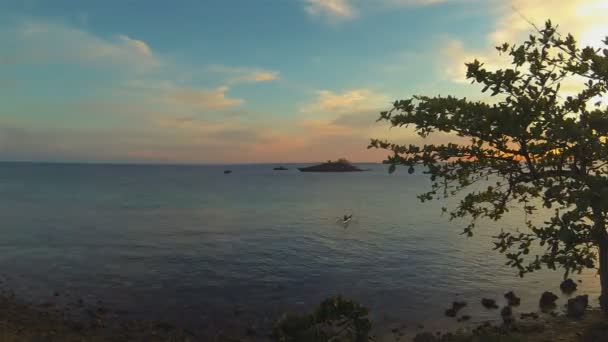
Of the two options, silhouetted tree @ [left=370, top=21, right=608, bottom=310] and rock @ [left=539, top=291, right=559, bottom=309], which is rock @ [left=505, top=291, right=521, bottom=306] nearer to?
rock @ [left=539, top=291, right=559, bottom=309]

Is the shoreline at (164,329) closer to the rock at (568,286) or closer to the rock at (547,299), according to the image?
the rock at (547,299)

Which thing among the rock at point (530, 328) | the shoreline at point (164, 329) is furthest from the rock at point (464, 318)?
the rock at point (530, 328)

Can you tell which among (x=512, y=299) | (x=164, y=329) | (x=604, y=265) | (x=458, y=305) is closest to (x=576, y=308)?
(x=512, y=299)

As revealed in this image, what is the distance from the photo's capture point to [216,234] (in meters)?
52.3

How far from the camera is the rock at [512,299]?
85.8 ft

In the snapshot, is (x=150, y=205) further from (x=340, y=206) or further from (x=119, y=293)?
(x=119, y=293)

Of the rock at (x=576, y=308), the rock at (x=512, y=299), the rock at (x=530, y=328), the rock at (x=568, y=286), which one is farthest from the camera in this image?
the rock at (x=568, y=286)

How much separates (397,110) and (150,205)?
283 feet

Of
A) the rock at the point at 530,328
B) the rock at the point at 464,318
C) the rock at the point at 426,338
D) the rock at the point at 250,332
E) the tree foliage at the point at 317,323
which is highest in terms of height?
the tree foliage at the point at 317,323

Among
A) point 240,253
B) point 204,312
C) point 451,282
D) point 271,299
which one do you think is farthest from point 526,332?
point 240,253

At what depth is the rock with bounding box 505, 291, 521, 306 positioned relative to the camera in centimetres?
2616

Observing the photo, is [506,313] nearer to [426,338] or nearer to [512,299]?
[512,299]

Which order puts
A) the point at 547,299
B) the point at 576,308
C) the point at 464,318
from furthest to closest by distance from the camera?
the point at 547,299
the point at 464,318
the point at 576,308

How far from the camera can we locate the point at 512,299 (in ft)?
86.9
